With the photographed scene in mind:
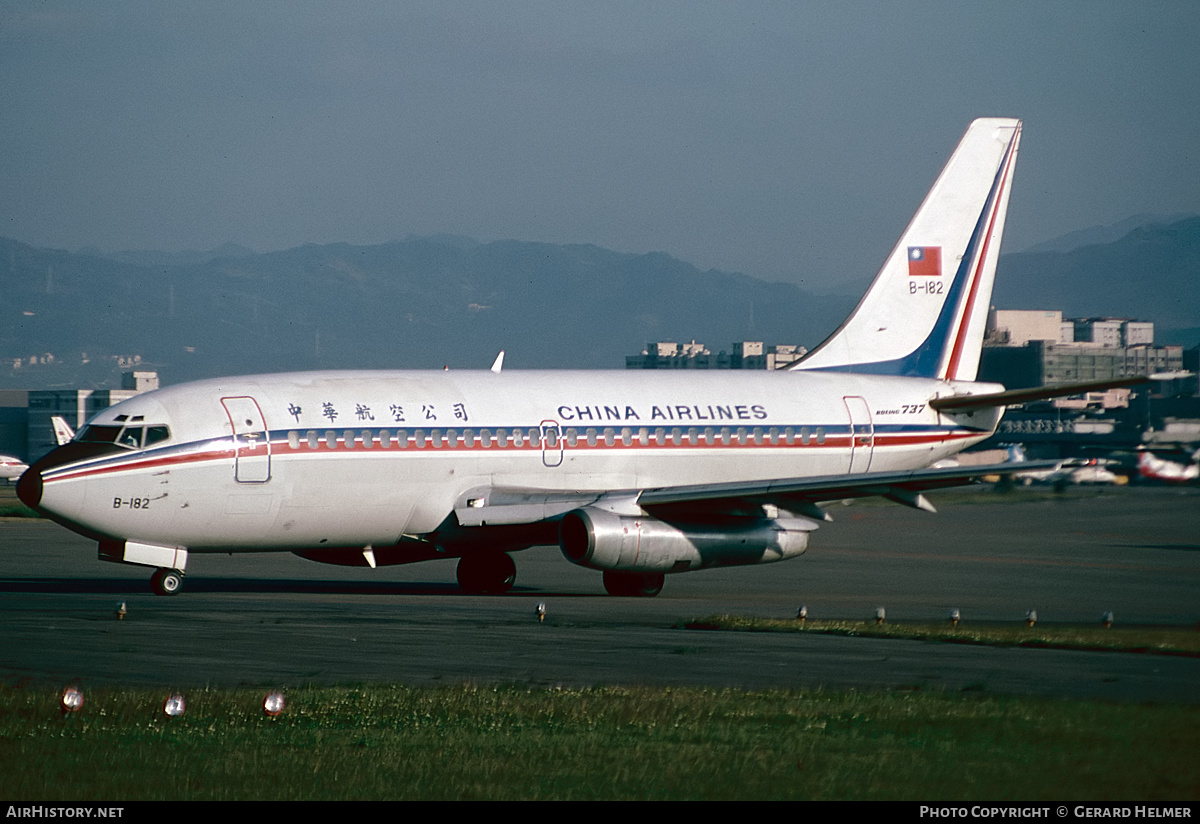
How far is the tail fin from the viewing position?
133 ft

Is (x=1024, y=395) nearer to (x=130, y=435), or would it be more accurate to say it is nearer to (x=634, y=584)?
(x=634, y=584)

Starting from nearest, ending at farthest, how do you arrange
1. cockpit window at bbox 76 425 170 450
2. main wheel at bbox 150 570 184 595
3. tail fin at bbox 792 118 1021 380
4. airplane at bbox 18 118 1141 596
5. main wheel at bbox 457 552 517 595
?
cockpit window at bbox 76 425 170 450, airplane at bbox 18 118 1141 596, main wheel at bbox 150 570 184 595, main wheel at bbox 457 552 517 595, tail fin at bbox 792 118 1021 380

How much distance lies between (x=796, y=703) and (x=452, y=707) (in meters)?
3.68

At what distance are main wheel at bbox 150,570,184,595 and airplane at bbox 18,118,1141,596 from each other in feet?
0.12

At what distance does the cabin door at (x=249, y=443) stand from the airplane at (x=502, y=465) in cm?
4

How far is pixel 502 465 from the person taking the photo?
34.1 m

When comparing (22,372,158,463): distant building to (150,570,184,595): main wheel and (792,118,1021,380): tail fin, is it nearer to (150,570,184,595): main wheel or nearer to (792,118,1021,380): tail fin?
(792,118,1021,380): tail fin

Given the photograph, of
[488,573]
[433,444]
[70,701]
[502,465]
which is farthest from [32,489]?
[70,701]

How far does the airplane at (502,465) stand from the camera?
1230 inches

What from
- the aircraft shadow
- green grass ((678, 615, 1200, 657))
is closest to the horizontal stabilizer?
green grass ((678, 615, 1200, 657))

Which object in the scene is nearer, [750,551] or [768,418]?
[750,551]
